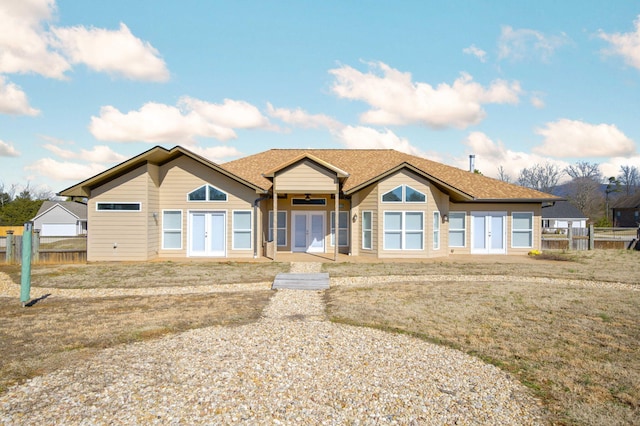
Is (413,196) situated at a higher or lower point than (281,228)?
→ higher

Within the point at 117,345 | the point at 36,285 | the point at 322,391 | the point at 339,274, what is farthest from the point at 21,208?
the point at 322,391

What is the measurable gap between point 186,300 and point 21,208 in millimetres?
47925

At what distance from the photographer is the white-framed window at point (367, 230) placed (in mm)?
19344

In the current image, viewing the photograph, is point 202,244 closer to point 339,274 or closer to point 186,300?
point 339,274

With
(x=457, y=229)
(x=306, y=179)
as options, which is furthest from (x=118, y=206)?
(x=457, y=229)

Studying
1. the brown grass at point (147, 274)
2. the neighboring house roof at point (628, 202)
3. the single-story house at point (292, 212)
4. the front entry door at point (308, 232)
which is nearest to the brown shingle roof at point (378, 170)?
the single-story house at point (292, 212)

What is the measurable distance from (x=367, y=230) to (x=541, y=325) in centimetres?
1172

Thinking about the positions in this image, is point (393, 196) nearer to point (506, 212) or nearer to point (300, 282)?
point (506, 212)

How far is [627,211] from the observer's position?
206ft

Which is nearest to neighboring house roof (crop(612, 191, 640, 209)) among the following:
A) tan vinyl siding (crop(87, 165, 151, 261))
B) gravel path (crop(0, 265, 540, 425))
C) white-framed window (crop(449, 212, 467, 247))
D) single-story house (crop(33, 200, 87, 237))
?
white-framed window (crop(449, 212, 467, 247))

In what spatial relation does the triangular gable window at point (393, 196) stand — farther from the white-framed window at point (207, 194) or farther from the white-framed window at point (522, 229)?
the white-framed window at point (207, 194)

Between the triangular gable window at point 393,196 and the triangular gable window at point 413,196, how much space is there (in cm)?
26

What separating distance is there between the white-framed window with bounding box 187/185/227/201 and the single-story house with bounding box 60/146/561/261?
0.04m

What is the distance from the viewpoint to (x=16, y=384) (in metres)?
5.35
